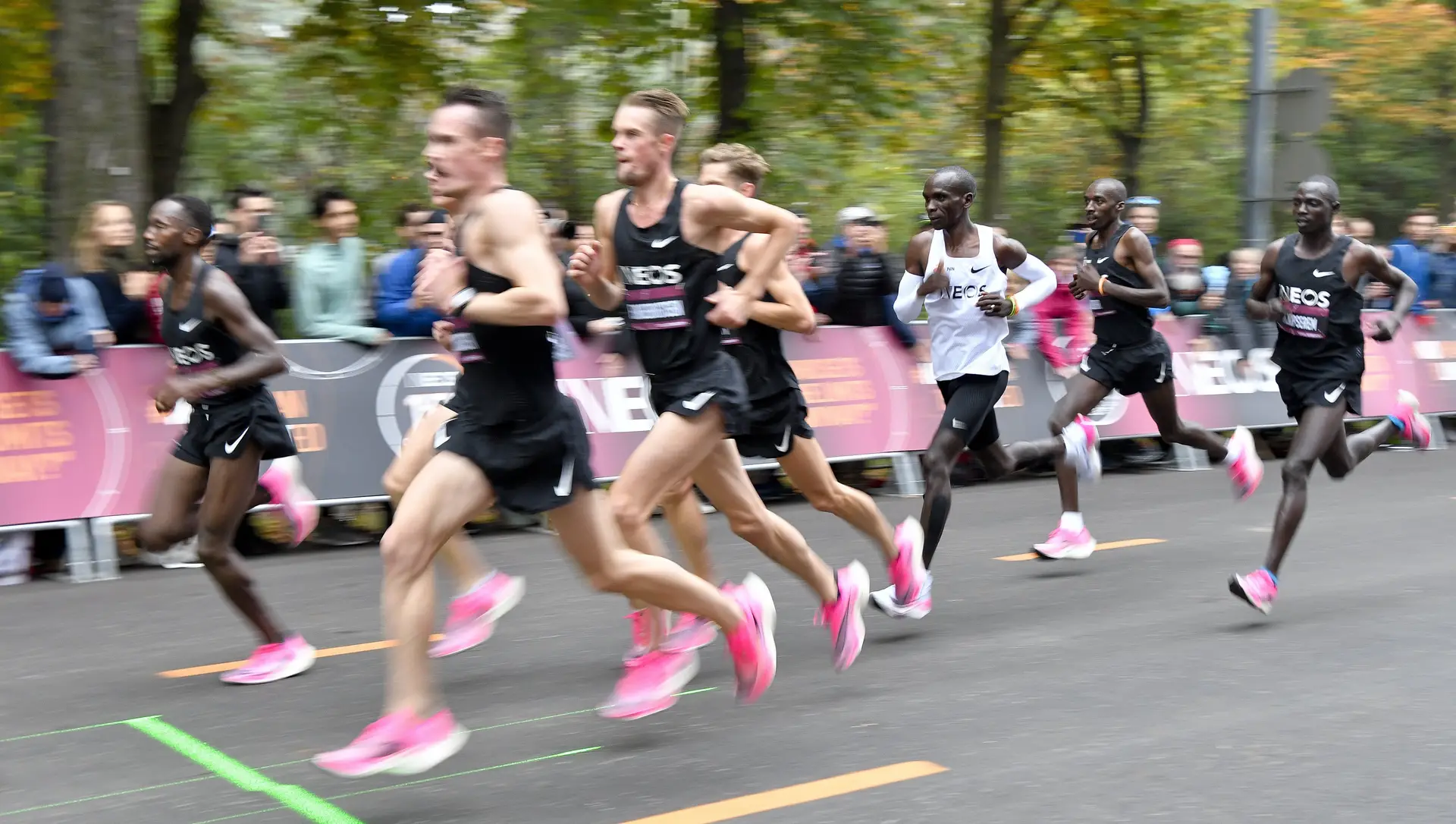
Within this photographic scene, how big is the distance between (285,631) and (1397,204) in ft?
81.9

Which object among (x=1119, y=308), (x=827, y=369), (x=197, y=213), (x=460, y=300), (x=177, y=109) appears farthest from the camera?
(x=177, y=109)

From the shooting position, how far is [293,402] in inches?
370

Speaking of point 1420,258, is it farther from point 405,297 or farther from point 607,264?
point 607,264

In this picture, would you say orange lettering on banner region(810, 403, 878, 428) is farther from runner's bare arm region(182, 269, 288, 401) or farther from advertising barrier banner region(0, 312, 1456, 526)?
runner's bare arm region(182, 269, 288, 401)

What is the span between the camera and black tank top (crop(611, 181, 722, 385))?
5.49 meters

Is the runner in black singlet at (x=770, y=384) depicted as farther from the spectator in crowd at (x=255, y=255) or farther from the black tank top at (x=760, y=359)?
the spectator in crowd at (x=255, y=255)

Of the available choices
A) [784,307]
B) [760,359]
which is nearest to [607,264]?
[784,307]

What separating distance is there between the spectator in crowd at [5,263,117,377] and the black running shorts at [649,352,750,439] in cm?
442

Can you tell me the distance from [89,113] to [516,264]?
7.07m

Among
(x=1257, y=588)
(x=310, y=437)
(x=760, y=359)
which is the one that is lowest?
(x=310, y=437)

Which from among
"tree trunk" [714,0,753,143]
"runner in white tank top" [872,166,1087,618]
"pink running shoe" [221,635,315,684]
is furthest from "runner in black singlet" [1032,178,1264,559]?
"tree trunk" [714,0,753,143]

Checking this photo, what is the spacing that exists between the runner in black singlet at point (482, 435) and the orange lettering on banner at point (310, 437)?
478 cm

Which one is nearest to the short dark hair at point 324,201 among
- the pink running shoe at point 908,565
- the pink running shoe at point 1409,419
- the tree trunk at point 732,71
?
the pink running shoe at point 908,565

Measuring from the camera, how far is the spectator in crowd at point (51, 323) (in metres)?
8.49
